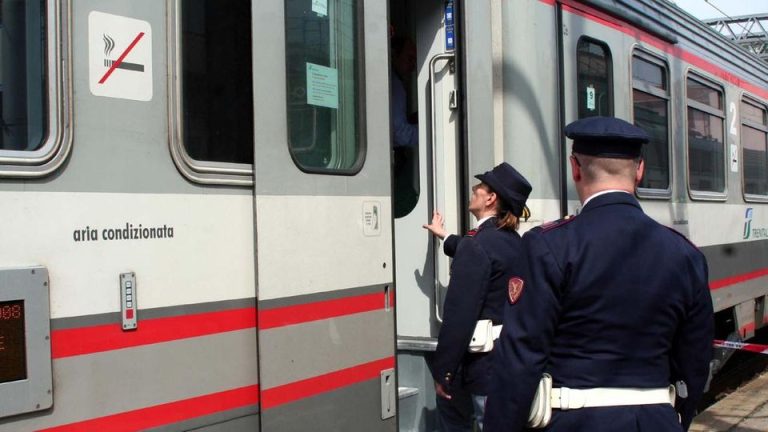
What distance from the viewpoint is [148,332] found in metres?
2.51

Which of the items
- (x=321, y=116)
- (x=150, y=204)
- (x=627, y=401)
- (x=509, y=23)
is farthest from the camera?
(x=509, y=23)

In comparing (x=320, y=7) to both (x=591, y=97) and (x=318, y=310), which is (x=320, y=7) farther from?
(x=591, y=97)

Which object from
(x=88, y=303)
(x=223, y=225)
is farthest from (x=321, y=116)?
(x=88, y=303)

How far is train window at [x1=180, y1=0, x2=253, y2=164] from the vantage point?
2729 millimetres

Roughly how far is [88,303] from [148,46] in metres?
0.86

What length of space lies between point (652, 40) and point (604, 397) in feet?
14.1

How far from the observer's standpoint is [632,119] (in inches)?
219

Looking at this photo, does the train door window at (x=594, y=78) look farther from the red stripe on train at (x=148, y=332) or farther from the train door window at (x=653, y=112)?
the red stripe on train at (x=148, y=332)

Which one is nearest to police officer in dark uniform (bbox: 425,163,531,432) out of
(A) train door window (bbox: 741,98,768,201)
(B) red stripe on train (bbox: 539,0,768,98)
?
(B) red stripe on train (bbox: 539,0,768,98)

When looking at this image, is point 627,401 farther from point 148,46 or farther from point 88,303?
point 148,46

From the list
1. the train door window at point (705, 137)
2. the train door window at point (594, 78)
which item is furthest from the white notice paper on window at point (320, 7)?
the train door window at point (705, 137)

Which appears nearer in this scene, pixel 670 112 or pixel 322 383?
pixel 322 383

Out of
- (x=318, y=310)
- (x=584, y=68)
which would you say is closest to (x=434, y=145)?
(x=318, y=310)

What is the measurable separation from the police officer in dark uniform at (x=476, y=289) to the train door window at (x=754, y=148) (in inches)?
199
